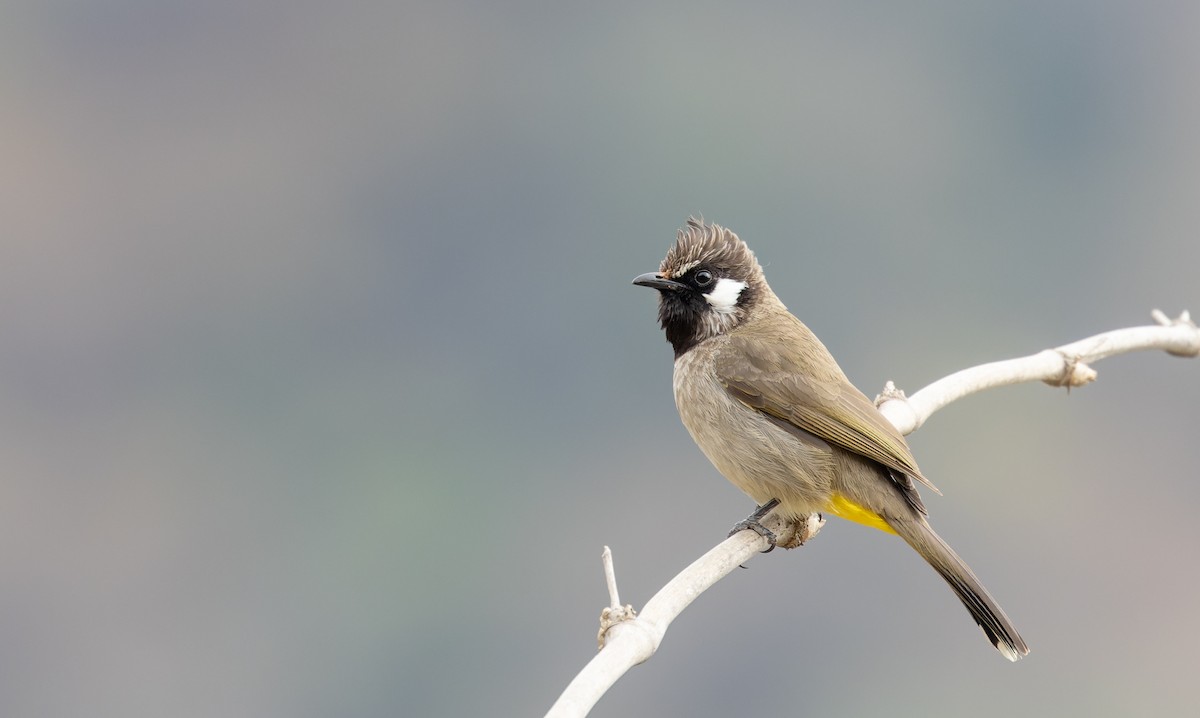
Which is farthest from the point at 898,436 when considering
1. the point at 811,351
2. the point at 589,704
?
the point at 589,704

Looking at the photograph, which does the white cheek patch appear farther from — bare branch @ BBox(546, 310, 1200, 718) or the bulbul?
bare branch @ BBox(546, 310, 1200, 718)

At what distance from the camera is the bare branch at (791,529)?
3055 millimetres

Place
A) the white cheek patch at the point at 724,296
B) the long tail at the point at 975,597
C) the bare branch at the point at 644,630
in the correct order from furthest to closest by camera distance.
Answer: the white cheek patch at the point at 724,296
the long tail at the point at 975,597
the bare branch at the point at 644,630

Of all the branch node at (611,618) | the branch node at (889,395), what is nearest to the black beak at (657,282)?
the branch node at (889,395)

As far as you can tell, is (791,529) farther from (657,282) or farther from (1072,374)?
(1072,374)

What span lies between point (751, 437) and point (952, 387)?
78 centimetres

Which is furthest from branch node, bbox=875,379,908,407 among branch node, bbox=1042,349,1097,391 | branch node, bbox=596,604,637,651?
branch node, bbox=596,604,637,651

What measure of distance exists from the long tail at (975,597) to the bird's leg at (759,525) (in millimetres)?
529

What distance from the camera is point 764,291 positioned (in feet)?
18.0

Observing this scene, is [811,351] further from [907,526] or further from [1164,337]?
[1164,337]

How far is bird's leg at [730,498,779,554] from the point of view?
181 inches

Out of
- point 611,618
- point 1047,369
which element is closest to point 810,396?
point 1047,369

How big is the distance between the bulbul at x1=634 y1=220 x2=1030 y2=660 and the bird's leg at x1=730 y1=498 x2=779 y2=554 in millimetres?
50

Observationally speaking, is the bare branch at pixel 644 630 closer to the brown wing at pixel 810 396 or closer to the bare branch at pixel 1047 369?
the brown wing at pixel 810 396
